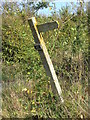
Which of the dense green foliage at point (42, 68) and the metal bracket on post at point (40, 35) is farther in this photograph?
the dense green foliage at point (42, 68)

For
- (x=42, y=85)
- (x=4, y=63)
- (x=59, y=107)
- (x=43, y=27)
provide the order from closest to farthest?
(x=43, y=27)
(x=59, y=107)
(x=42, y=85)
(x=4, y=63)

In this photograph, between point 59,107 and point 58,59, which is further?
point 58,59

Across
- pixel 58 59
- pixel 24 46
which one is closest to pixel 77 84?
pixel 58 59

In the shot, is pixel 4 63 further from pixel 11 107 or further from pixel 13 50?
pixel 11 107

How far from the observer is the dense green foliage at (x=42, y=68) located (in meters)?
2.65

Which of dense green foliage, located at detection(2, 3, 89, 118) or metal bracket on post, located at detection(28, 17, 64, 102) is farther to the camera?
dense green foliage, located at detection(2, 3, 89, 118)

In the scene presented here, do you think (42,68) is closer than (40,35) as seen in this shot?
No

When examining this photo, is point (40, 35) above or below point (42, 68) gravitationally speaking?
above

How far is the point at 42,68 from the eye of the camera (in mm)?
3541

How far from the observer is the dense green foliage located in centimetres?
265

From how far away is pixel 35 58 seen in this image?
3861 millimetres

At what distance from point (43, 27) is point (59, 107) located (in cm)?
124

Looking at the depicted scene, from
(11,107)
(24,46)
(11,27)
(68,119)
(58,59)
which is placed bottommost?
(68,119)

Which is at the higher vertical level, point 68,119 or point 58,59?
point 58,59
